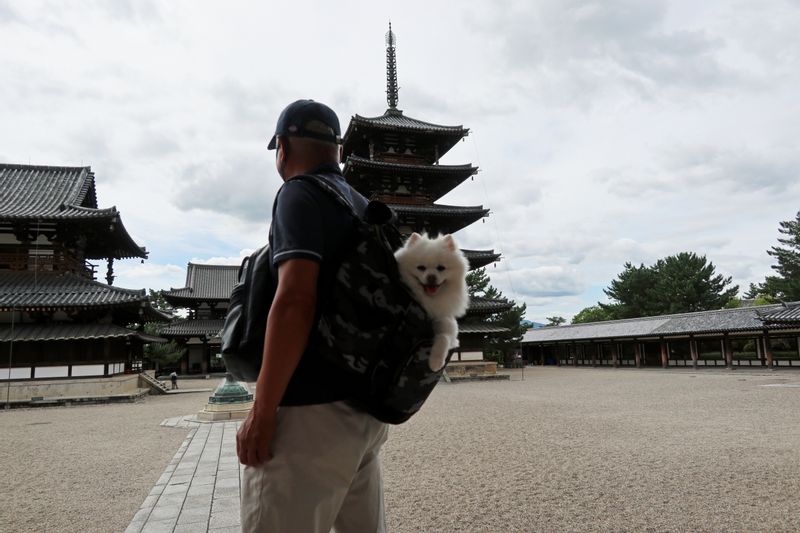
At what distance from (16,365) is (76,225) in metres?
5.05

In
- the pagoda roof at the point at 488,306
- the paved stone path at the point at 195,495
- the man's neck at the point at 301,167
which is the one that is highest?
the pagoda roof at the point at 488,306

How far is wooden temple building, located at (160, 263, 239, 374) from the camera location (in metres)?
32.4

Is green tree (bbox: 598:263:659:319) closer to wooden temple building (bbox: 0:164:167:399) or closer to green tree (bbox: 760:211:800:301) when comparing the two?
green tree (bbox: 760:211:800:301)

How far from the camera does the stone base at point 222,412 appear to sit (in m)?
11.1

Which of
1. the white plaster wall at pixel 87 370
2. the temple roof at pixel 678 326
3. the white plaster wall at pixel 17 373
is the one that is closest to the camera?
the white plaster wall at pixel 17 373

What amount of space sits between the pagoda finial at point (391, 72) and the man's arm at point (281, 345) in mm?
28100

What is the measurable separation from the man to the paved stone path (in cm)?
299

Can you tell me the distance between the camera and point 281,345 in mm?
1399

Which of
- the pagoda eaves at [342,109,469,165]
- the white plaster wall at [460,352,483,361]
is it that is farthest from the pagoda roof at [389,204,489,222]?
the white plaster wall at [460,352,483,361]

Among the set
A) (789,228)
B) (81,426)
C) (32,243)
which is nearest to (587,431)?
(81,426)

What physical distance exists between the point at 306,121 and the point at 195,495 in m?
4.71

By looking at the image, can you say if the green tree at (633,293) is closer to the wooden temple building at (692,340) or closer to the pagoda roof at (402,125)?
the wooden temple building at (692,340)

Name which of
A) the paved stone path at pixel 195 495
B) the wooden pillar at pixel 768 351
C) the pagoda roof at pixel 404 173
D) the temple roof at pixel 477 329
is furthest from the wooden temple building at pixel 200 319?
the wooden pillar at pixel 768 351

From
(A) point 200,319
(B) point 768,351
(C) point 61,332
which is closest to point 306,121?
(C) point 61,332
